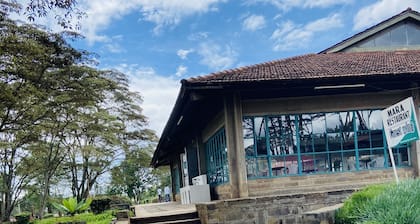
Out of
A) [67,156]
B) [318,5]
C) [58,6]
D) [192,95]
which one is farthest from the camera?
[67,156]

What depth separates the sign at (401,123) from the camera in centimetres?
693

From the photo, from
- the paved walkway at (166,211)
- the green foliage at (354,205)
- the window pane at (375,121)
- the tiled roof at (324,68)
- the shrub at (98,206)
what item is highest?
the tiled roof at (324,68)

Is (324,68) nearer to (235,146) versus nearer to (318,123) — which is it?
(318,123)

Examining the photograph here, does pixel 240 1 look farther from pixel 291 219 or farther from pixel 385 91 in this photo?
pixel 291 219

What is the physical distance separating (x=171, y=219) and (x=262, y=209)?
7.32 feet

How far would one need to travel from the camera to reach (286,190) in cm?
1056

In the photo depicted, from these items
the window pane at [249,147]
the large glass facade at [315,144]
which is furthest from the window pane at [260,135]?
the window pane at [249,147]

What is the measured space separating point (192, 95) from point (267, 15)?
8056 millimetres

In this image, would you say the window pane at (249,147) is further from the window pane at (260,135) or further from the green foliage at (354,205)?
the green foliage at (354,205)

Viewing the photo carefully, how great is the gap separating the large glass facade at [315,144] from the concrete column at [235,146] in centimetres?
24

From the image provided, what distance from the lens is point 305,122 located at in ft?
35.8

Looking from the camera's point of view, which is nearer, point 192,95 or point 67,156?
point 192,95

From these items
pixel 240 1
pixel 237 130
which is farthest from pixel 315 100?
pixel 240 1

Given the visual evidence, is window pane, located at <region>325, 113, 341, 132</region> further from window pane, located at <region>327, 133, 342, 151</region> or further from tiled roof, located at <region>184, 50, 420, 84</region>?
tiled roof, located at <region>184, 50, 420, 84</region>
